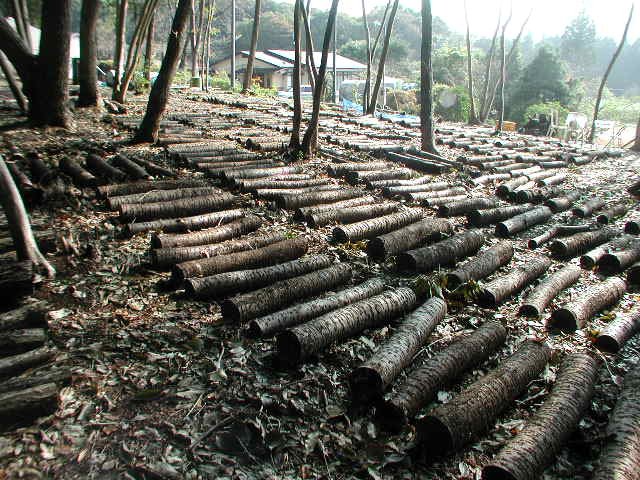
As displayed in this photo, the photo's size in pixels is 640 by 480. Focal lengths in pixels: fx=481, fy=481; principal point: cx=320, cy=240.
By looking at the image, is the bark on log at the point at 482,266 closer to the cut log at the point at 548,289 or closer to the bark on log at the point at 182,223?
the cut log at the point at 548,289

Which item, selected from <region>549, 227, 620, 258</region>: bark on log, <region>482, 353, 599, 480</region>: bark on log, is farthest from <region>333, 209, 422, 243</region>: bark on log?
<region>482, 353, 599, 480</region>: bark on log

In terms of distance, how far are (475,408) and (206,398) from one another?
175cm

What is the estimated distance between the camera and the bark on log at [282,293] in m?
4.08

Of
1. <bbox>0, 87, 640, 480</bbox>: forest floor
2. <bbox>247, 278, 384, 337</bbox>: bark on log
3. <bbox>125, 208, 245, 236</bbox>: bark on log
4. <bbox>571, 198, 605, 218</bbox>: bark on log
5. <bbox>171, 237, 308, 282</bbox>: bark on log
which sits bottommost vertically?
<bbox>0, 87, 640, 480</bbox>: forest floor

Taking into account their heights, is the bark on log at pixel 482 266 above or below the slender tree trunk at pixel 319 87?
below

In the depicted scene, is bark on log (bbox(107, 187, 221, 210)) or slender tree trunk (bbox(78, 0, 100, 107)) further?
slender tree trunk (bbox(78, 0, 100, 107))

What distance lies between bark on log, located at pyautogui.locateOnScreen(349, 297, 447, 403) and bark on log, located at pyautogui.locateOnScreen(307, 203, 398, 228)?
2.62m

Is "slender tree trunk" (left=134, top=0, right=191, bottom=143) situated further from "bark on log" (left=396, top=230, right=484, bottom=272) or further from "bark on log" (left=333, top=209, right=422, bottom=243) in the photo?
"bark on log" (left=396, top=230, right=484, bottom=272)

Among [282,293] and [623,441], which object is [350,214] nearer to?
[282,293]

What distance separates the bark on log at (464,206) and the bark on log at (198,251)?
127 inches

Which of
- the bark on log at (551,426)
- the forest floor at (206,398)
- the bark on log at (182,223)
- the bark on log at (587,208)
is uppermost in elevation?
the bark on log at (587,208)

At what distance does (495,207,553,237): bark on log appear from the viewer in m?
6.78

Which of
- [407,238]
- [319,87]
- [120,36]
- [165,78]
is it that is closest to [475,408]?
[407,238]

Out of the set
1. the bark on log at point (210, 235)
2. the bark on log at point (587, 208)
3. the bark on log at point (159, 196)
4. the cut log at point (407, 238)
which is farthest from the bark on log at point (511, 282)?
the bark on log at point (159, 196)
